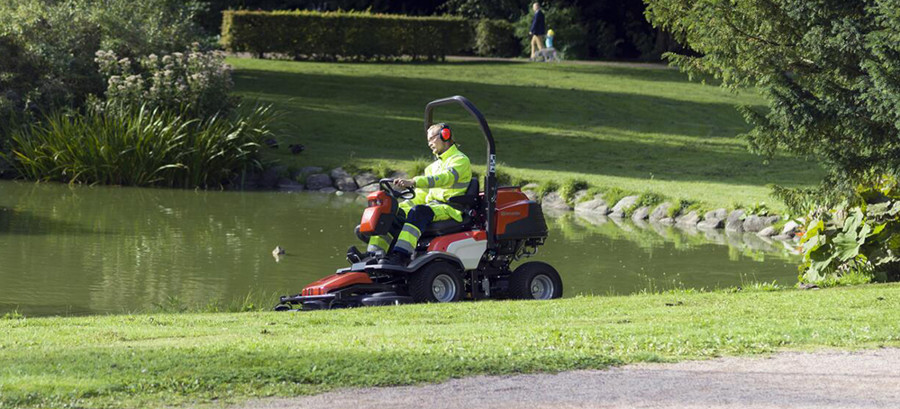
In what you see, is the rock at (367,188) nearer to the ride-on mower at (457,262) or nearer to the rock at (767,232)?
the rock at (767,232)

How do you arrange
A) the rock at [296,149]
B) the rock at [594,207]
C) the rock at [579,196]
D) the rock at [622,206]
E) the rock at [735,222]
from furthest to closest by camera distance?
1. the rock at [296,149]
2. the rock at [579,196]
3. the rock at [594,207]
4. the rock at [622,206]
5. the rock at [735,222]

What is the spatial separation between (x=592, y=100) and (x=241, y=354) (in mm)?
29306

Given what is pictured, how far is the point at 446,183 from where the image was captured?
12109mm

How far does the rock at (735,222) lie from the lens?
20906mm

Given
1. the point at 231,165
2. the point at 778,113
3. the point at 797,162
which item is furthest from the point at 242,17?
the point at 778,113

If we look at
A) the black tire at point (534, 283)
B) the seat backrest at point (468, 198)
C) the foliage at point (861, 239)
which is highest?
the seat backrest at point (468, 198)

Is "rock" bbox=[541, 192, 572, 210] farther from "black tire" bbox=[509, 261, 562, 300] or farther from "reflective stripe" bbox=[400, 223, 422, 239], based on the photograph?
"reflective stripe" bbox=[400, 223, 422, 239]

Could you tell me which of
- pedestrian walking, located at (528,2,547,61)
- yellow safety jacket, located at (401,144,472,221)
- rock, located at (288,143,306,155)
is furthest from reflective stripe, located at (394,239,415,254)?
pedestrian walking, located at (528,2,547,61)

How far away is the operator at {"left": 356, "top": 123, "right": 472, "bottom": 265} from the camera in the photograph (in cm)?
1193

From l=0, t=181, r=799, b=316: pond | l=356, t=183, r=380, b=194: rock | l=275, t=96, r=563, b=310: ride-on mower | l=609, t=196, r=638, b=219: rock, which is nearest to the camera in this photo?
l=275, t=96, r=563, b=310: ride-on mower

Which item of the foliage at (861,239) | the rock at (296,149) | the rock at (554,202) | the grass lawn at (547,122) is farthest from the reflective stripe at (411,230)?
the rock at (296,149)

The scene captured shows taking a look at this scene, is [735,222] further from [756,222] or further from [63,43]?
[63,43]

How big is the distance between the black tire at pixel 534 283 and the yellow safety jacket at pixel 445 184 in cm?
87

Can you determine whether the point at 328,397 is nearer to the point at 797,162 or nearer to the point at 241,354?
the point at 241,354
